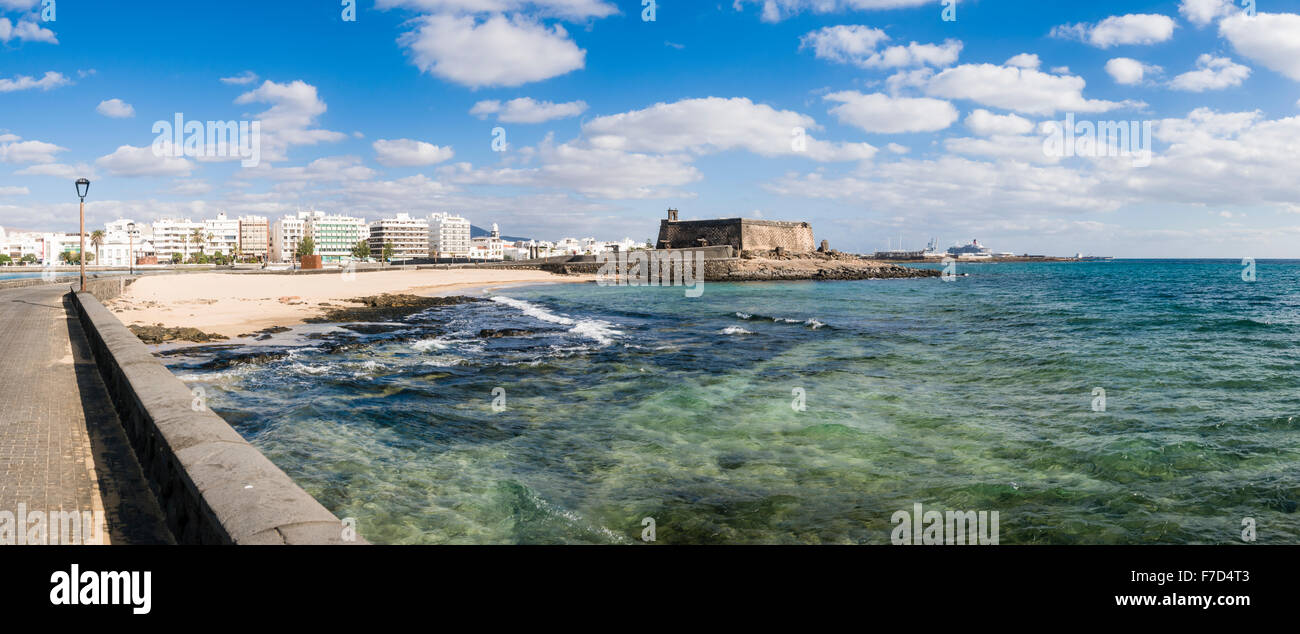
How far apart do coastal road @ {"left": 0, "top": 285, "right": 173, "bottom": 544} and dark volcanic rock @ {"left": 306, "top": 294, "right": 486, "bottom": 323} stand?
55.1ft

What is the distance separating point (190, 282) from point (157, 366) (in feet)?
134

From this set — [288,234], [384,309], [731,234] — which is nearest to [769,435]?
[384,309]

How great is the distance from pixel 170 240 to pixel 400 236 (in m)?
63.2

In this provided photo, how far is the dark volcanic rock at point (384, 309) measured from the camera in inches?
1134

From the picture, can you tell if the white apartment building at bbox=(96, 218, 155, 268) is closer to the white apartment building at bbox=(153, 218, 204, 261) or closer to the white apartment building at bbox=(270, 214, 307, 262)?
the white apartment building at bbox=(153, 218, 204, 261)

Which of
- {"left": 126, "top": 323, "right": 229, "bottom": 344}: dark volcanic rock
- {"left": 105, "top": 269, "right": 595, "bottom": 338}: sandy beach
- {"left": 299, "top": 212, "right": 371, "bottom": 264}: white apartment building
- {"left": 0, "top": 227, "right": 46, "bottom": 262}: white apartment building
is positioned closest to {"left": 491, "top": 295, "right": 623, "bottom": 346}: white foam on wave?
{"left": 105, "top": 269, "right": 595, "bottom": 338}: sandy beach

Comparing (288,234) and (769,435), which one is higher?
(288,234)

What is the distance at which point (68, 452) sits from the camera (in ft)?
20.8

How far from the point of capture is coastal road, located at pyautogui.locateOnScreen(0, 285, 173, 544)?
499cm

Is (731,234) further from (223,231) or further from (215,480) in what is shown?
(223,231)

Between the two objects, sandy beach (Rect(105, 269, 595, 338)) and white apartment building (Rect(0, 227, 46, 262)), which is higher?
white apartment building (Rect(0, 227, 46, 262))
